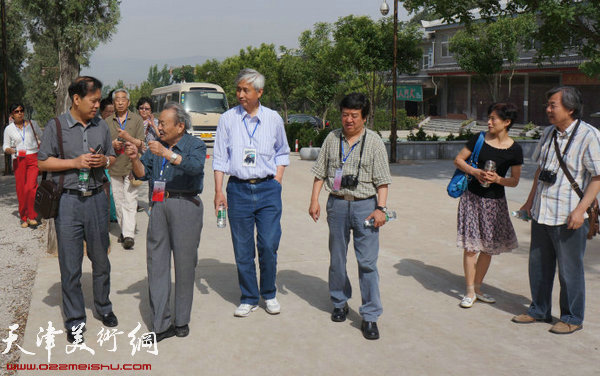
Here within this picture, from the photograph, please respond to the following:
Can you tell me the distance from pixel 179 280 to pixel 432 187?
29.6 feet

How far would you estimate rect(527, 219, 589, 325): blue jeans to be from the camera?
4613 millimetres

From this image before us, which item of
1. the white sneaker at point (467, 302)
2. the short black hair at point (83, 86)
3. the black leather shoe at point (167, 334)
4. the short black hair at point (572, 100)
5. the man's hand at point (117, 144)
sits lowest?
the white sneaker at point (467, 302)

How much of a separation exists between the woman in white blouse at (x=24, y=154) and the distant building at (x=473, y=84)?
32946mm

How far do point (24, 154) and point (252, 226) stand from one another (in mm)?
5835

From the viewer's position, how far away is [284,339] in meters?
4.46

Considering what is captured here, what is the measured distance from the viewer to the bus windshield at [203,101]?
25.4 metres

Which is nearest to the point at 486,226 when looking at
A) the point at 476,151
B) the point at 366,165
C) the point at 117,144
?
the point at 476,151

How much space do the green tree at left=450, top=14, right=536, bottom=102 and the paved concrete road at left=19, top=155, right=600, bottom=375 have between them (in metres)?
31.2

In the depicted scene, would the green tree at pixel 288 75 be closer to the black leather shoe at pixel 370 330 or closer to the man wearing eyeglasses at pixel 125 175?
the man wearing eyeglasses at pixel 125 175

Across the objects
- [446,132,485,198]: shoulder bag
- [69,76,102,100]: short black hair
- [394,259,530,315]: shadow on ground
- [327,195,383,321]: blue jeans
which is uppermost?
[69,76,102,100]: short black hair

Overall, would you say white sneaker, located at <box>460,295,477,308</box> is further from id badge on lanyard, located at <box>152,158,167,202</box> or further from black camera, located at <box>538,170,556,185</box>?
id badge on lanyard, located at <box>152,158,167,202</box>

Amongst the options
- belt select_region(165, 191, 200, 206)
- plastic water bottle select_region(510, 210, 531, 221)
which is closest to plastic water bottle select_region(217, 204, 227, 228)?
belt select_region(165, 191, 200, 206)

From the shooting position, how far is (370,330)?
4504mm

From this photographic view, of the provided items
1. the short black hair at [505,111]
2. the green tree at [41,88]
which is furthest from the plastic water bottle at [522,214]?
the green tree at [41,88]
